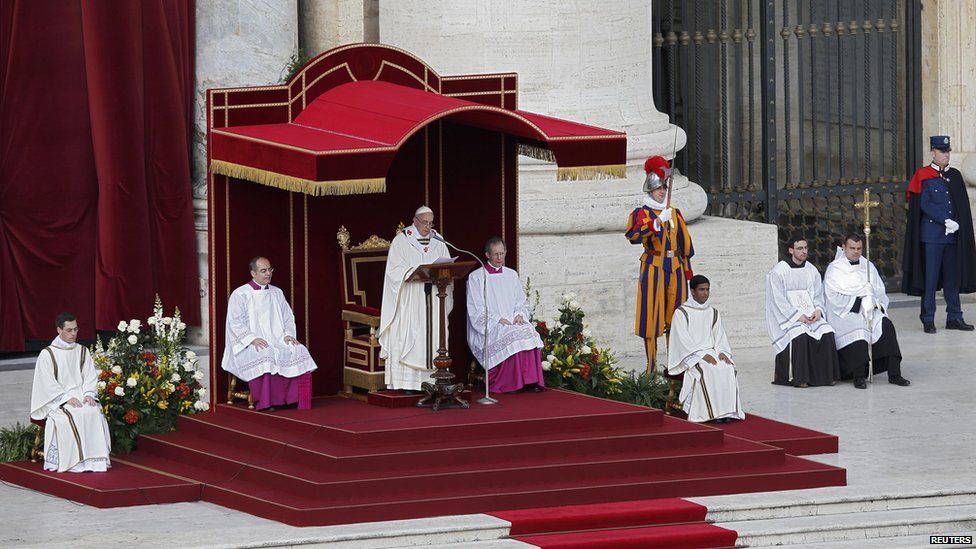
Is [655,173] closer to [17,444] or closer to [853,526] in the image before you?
[853,526]

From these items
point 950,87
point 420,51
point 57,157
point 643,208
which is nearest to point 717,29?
point 950,87

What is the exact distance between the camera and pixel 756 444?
1360 centimetres

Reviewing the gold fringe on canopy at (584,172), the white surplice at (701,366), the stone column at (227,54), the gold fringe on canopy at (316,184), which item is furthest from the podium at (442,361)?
the stone column at (227,54)

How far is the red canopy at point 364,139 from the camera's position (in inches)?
527

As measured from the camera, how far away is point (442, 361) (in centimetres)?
1375

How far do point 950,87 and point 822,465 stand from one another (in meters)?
8.87

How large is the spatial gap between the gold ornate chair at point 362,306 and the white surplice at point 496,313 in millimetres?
668

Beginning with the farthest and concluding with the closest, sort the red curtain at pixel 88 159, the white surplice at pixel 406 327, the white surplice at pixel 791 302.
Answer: the red curtain at pixel 88 159 < the white surplice at pixel 791 302 < the white surplice at pixel 406 327

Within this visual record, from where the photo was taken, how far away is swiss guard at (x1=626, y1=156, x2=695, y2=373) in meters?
15.9

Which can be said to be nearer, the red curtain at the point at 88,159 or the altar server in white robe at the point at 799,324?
the altar server in white robe at the point at 799,324

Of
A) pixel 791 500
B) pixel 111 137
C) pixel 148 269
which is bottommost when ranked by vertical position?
pixel 791 500

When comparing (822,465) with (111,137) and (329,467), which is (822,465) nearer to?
(329,467)

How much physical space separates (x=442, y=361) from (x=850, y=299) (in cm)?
427

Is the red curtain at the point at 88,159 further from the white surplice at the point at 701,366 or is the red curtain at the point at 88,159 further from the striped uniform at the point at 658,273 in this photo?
the white surplice at the point at 701,366
